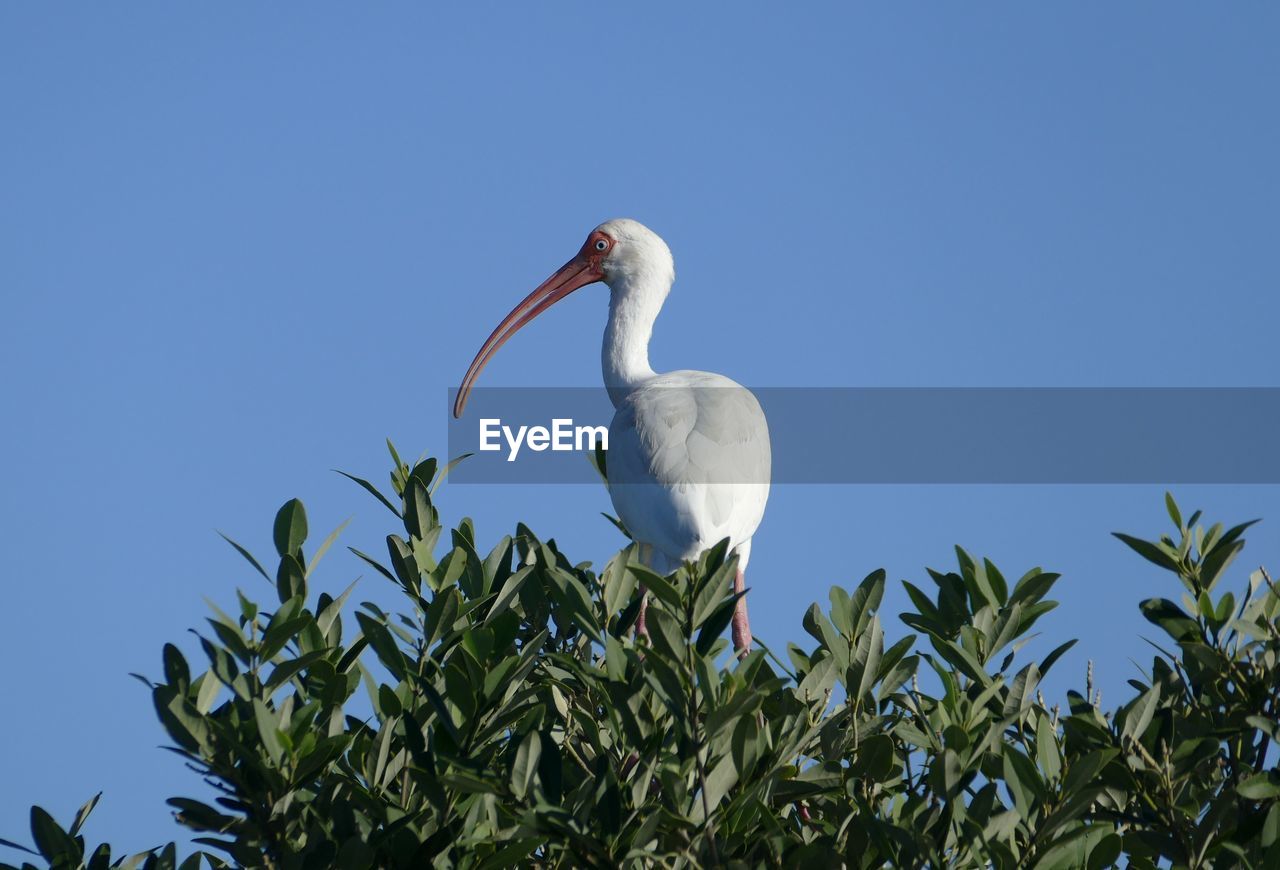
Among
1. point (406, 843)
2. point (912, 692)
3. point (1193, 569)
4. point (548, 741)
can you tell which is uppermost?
point (1193, 569)

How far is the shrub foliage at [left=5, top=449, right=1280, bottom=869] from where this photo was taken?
3.48m

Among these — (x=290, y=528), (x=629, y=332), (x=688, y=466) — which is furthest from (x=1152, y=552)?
(x=629, y=332)

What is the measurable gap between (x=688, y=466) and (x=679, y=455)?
0.29 ft

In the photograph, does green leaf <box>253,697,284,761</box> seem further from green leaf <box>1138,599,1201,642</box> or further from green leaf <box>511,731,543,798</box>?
green leaf <box>1138,599,1201,642</box>

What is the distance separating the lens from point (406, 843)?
12.0 feet

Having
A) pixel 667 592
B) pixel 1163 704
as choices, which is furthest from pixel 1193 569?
pixel 667 592

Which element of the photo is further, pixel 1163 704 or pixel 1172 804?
pixel 1163 704

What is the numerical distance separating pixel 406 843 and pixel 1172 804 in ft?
6.73

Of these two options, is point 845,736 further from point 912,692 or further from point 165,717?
point 165,717

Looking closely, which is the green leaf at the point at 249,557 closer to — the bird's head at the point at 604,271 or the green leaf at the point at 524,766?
the green leaf at the point at 524,766

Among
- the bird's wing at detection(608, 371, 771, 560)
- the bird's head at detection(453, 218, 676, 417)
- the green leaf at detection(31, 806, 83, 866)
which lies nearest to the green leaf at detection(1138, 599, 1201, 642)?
the bird's wing at detection(608, 371, 771, 560)

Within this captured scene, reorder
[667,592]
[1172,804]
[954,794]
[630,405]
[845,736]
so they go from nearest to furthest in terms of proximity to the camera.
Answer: [667,592], [954,794], [1172,804], [845,736], [630,405]

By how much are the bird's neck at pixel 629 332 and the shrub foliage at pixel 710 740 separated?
4.70m

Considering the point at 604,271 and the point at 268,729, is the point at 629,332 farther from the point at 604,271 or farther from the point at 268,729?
the point at 268,729
